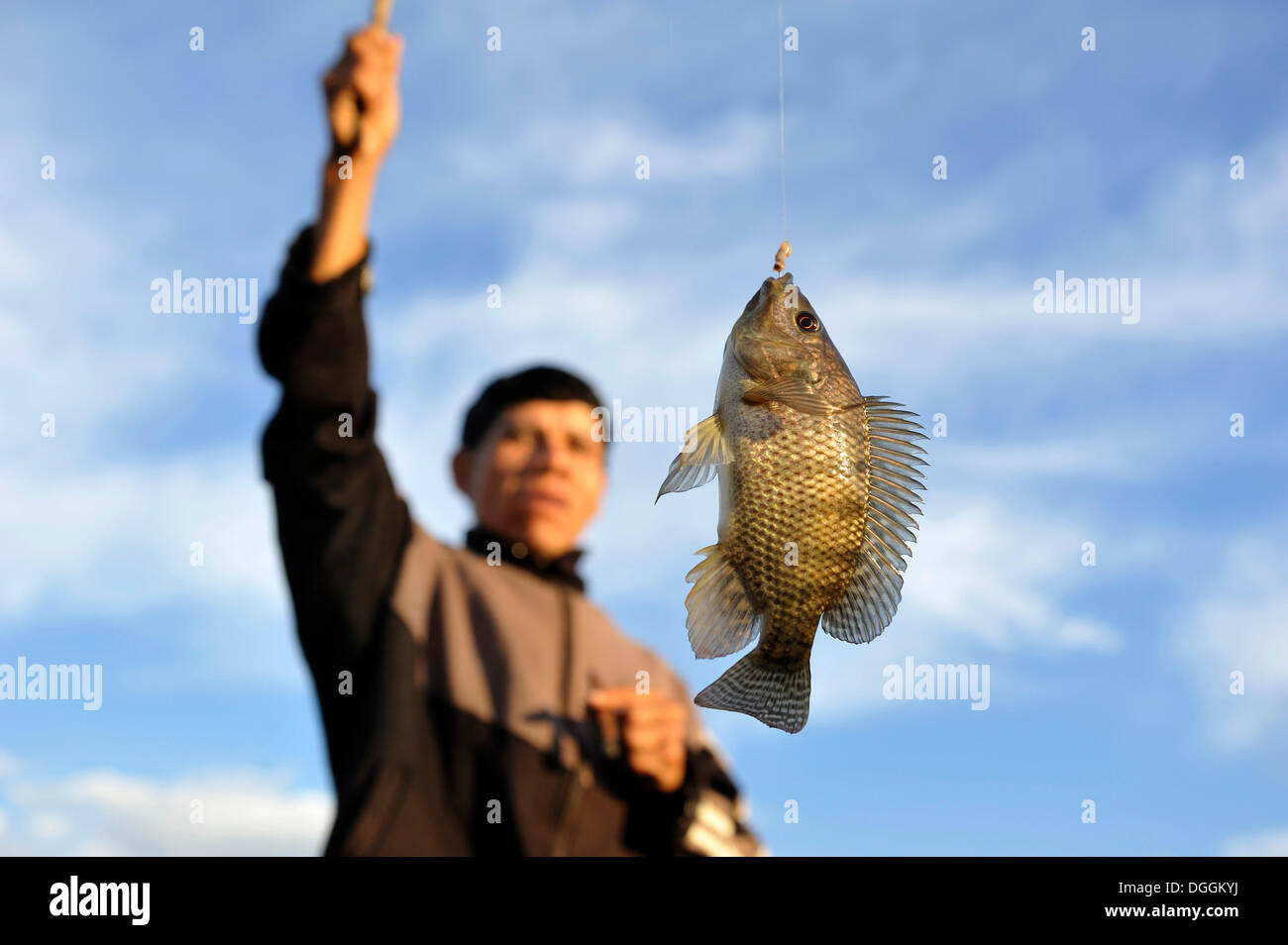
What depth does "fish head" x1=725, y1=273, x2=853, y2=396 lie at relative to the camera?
13.0 ft

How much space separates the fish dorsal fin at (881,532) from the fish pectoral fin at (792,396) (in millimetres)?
219

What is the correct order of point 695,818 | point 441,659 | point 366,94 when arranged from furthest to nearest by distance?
point 441,659 → point 695,818 → point 366,94

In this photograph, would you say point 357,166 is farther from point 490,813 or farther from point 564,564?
point 490,813

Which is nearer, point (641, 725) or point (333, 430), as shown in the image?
point (641, 725)

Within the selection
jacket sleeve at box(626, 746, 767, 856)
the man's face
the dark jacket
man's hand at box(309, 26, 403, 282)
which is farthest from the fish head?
jacket sleeve at box(626, 746, 767, 856)

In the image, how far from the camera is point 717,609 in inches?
143

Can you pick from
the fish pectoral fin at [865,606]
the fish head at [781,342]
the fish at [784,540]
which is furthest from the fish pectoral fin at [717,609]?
the fish head at [781,342]

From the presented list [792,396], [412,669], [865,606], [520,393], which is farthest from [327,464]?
[865,606]

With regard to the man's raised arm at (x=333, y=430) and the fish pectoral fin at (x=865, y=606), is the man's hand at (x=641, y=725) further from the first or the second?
the man's raised arm at (x=333, y=430)

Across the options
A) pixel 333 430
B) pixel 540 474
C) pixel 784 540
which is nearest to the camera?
pixel 784 540

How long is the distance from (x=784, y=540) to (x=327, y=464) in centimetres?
184

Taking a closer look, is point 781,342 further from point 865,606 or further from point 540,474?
point 540,474

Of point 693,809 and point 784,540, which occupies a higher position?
point 784,540
